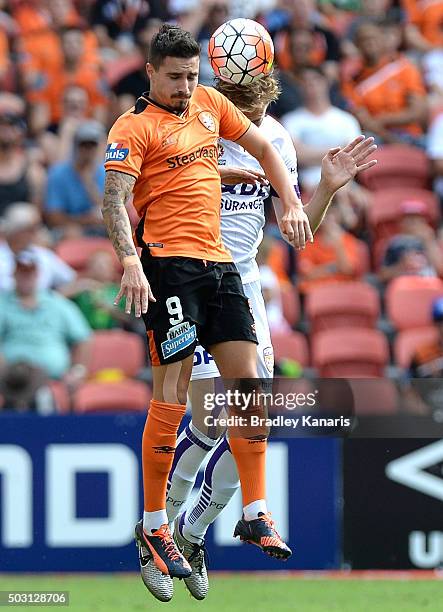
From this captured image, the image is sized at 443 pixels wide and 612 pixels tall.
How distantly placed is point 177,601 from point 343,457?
1853mm

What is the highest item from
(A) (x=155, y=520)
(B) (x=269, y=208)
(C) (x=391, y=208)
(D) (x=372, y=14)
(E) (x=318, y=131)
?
(D) (x=372, y=14)

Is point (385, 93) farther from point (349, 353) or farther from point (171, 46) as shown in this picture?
point (171, 46)

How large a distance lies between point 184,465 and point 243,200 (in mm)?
1591

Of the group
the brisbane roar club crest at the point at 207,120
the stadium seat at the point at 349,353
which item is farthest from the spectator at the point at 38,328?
the brisbane roar club crest at the point at 207,120

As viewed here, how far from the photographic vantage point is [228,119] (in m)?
8.06

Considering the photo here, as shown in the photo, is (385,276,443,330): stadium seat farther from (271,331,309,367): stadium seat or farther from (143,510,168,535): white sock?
(143,510,168,535): white sock

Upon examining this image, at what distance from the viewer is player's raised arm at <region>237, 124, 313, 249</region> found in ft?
25.7

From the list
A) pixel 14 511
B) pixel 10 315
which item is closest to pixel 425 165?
pixel 10 315

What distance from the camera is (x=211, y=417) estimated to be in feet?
27.8

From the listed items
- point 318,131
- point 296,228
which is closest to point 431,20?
point 318,131

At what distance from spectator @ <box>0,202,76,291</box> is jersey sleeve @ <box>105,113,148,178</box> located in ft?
18.8

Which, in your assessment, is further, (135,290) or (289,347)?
(289,347)

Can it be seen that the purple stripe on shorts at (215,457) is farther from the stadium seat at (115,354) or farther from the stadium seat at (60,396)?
the stadium seat at (115,354)

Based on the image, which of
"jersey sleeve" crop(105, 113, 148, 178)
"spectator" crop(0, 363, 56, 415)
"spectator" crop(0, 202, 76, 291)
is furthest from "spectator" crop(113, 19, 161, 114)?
"jersey sleeve" crop(105, 113, 148, 178)
